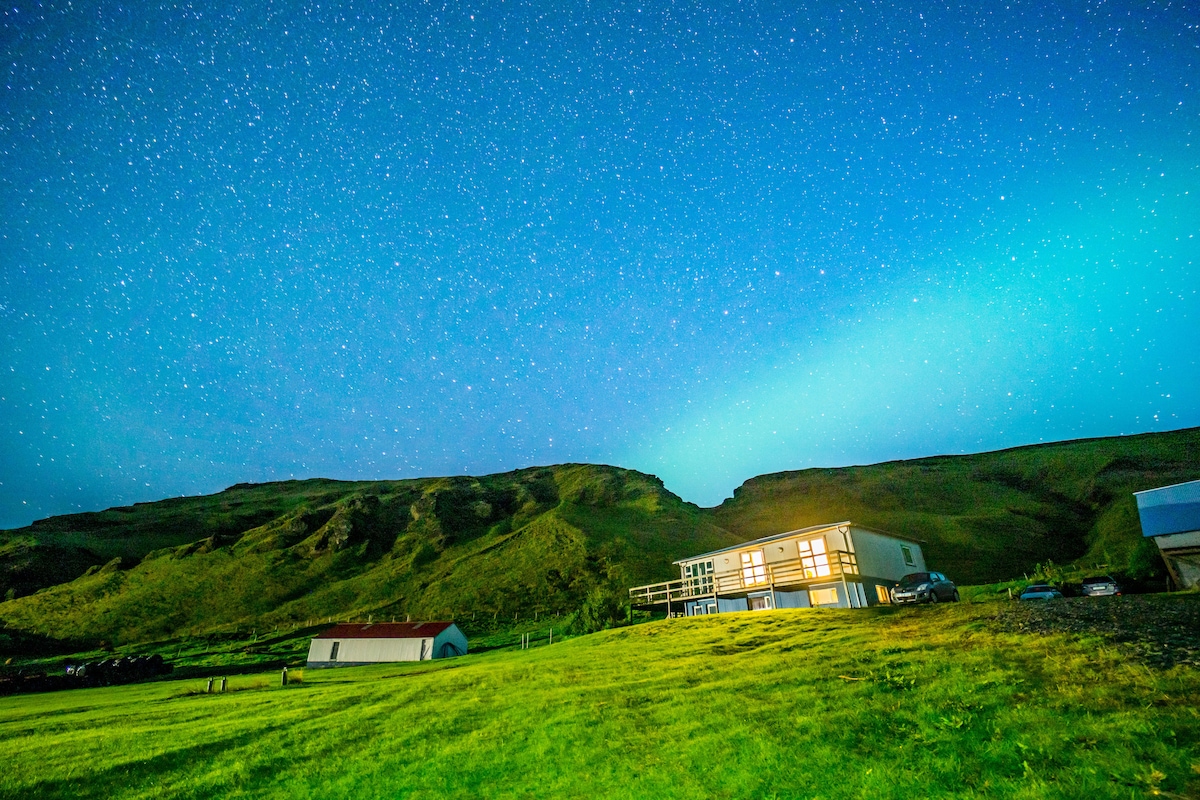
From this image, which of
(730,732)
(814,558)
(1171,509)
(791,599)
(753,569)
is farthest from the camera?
(753,569)

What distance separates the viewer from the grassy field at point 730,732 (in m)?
9.38

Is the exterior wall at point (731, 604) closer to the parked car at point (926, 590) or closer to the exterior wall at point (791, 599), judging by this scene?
the exterior wall at point (791, 599)

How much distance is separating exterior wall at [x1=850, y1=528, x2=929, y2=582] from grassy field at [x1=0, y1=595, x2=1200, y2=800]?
11.4 metres

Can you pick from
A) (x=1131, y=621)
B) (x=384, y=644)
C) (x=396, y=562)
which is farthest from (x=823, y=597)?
(x=396, y=562)

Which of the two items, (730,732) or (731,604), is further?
(731,604)

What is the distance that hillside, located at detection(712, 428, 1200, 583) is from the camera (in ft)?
291

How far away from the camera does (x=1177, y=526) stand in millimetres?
36938

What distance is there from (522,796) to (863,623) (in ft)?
69.0

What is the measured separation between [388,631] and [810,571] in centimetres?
5104

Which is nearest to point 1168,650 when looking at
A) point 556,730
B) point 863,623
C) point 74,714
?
point 863,623

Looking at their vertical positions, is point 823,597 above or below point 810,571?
below

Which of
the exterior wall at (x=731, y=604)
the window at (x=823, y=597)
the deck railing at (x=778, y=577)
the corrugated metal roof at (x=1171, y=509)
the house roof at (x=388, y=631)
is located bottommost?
the house roof at (x=388, y=631)

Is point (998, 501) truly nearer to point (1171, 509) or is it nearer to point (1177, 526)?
point (1171, 509)

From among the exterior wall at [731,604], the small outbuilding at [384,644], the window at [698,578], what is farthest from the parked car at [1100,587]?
the small outbuilding at [384,644]
